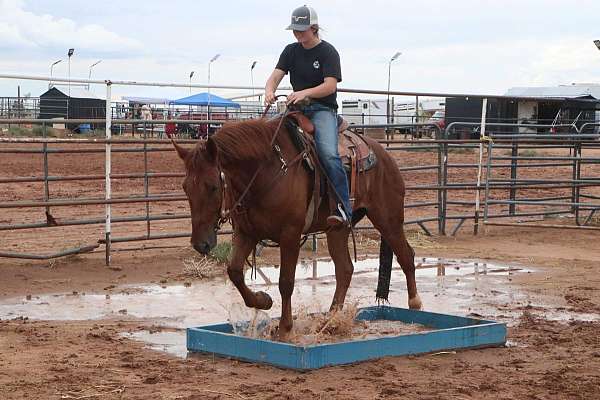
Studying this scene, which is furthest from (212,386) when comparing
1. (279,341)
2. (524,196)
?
(524,196)

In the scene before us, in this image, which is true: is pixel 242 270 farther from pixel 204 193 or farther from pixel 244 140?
pixel 244 140

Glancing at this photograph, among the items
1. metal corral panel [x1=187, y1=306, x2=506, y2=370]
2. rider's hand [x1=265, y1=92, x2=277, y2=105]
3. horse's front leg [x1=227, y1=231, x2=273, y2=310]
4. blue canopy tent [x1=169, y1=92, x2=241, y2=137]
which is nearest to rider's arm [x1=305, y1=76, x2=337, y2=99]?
rider's hand [x1=265, y1=92, x2=277, y2=105]

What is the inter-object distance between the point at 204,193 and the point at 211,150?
29cm

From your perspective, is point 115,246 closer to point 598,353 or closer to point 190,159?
point 190,159

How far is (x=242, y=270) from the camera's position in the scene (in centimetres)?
681

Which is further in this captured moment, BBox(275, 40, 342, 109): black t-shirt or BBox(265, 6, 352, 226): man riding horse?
BBox(275, 40, 342, 109): black t-shirt

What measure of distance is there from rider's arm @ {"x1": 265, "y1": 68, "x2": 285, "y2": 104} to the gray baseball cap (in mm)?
480

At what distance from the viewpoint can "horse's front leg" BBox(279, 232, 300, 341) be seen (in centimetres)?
675

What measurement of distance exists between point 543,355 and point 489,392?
1.33 metres

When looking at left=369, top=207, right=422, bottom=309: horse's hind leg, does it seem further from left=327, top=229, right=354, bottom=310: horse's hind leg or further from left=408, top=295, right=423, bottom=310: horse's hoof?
left=327, top=229, right=354, bottom=310: horse's hind leg

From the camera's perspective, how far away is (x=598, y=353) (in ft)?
22.4

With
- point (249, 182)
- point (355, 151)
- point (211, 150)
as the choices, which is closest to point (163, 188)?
point (355, 151)

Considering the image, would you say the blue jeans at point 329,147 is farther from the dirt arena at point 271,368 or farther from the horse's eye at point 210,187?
the dirt arena at point 271,368

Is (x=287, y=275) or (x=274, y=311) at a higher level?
(x=287, y=275)
